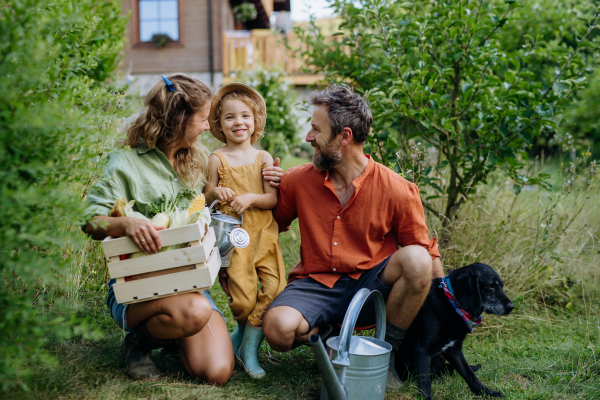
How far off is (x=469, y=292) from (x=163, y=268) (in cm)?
163

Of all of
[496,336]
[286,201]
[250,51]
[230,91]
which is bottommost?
[496,336]

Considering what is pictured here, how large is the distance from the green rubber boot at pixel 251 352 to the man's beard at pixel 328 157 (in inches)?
41.6

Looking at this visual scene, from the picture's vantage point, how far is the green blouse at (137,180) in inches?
95.6

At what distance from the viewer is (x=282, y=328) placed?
2.53 meters

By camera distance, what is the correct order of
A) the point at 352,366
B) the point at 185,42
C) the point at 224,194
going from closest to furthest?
the point at 352,366 < the point at 224,194 < the point at 185,42

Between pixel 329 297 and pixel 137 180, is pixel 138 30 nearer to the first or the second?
pixel 137 180

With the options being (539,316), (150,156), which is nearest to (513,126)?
(539,316)

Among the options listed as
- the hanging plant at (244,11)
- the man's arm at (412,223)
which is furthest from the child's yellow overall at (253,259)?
the hanging plant at (244,11)

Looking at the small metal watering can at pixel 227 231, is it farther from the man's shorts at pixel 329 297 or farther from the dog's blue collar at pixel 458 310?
the dog's blue collar at pixel 458 310

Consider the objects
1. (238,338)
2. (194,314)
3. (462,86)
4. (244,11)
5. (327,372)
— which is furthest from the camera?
(244,11)

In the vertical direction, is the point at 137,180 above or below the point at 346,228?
above

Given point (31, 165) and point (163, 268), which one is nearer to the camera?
point (31, 165)

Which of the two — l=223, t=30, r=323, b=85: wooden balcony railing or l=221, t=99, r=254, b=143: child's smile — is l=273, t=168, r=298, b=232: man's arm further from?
l=223, t=30, r=323, b=85: wooden balcony railing

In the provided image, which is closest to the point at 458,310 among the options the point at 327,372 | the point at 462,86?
the point at 327,372
